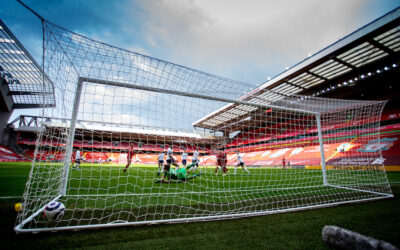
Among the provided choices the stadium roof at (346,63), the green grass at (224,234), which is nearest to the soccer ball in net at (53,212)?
the green grass at (224,234)

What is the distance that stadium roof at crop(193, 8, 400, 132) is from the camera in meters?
9.14

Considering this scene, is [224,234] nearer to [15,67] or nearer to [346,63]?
[346,63]

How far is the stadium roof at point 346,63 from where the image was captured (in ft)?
30.0

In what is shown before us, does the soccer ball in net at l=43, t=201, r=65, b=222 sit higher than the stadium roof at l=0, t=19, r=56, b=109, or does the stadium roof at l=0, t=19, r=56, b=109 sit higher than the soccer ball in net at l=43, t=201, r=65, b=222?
the stadium roof at l=0, t=19, r=56, b=109

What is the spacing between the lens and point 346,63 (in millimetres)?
12305

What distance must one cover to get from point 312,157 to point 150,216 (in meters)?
17.5

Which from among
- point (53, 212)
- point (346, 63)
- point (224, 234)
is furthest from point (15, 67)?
point (346, 63)

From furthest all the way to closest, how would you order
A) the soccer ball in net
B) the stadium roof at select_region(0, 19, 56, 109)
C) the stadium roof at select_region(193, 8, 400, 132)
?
the stadium roof at select_region(0, 19, 56, 109) → the stadium roof at select_region(193, 8, 400, 132) → the soccer ball in net

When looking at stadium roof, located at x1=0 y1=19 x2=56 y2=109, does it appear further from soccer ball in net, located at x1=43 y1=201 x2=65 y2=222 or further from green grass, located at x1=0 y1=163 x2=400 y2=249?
green grass, located at x1=0 y1=163 x2=400 y2=249

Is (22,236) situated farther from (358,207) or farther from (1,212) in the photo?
(358,207)

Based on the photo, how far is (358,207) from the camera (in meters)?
2.87

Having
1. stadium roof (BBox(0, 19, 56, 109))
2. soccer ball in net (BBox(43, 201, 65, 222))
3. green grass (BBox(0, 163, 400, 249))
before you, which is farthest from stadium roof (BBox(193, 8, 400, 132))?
stadium roof (BBox(0, 19, 56, 109))

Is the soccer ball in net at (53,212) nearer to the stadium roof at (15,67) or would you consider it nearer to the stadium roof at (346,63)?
the stadium roof at (346,63)

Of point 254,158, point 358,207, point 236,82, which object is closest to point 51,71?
point 236,82
